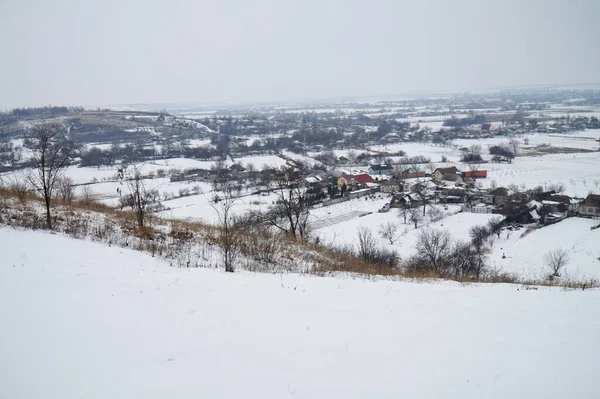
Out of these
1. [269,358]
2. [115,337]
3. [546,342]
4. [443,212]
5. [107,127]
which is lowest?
[443,212]

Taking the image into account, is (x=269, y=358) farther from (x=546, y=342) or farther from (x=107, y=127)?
(x=107, y=127)

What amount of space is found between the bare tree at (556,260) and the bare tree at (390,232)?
8145 mm

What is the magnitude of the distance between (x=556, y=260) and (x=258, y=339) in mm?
18627

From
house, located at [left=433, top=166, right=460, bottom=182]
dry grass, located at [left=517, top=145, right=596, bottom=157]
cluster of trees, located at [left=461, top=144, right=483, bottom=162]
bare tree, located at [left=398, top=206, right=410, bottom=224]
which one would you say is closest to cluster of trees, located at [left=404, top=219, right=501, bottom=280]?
bare tree, located at [left=398, top=206, right=410, bottom=224]

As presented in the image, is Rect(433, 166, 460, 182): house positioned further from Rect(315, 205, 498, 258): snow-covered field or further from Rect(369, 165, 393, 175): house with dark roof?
Rect(315, 205, 498, 258): snow-covered field

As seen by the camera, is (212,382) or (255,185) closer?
(212,382)

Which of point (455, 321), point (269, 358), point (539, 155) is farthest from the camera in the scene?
point (539, 155)

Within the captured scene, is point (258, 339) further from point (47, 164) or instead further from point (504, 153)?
point (504, 153)

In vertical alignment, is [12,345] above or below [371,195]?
above

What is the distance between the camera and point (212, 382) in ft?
9.16

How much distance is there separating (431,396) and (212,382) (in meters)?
1.71

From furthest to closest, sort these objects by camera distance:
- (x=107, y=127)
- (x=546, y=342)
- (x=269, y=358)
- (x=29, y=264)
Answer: (x=107, y=127) < (x=29, y=264) < (x=546, y=342) < (x=269, y=358)

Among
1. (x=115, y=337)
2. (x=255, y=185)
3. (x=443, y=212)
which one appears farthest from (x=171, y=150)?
(x=115, y=337)

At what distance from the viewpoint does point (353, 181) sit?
129 feet
